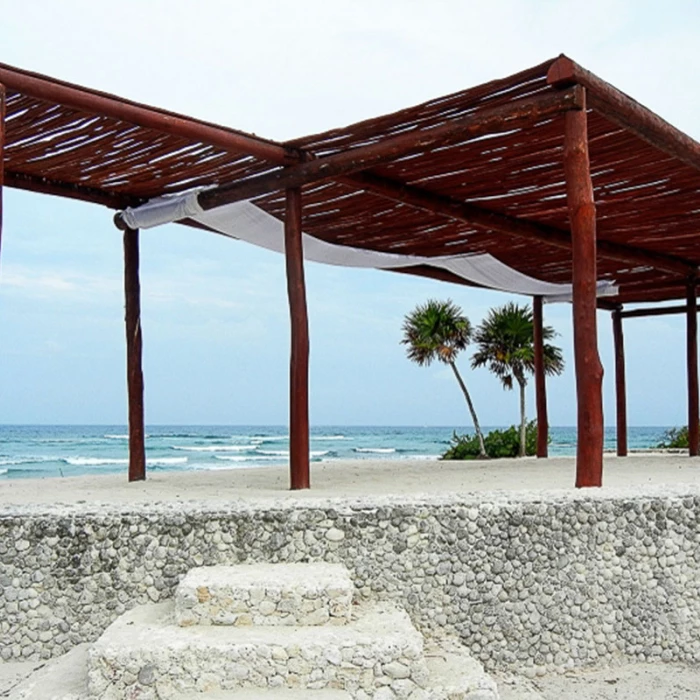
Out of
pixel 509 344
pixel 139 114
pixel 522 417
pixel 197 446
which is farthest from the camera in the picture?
pixel 197 446

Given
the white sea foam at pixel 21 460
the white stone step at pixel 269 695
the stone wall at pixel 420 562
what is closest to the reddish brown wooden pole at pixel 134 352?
the stone wall at pixel 420 562

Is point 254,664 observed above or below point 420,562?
below

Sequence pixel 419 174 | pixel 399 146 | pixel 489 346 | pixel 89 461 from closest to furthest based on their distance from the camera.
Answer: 1. pixel 399 146
2. pixel 419 174
3. pixel 489 346
4. pixel 89 461

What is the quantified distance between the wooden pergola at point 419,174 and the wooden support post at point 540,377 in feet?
8.29

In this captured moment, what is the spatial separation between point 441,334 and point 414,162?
1254 centimetres

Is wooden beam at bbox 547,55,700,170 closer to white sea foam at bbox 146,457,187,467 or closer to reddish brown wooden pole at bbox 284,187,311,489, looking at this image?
reddish brown wooden pole at bbox 284,187,311,489

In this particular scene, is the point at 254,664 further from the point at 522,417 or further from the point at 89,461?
the point at 89,461

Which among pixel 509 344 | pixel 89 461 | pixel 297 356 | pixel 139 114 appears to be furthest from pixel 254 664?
pixel 89 461

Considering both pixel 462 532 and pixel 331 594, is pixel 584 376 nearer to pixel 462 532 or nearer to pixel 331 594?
pixel 462 532

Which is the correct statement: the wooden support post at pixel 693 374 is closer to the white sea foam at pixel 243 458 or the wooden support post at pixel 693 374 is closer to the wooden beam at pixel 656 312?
the wooden beam at pixel 656 312

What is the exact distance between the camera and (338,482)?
738cm

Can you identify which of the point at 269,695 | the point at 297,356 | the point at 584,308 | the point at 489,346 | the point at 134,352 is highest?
the point at 489,346

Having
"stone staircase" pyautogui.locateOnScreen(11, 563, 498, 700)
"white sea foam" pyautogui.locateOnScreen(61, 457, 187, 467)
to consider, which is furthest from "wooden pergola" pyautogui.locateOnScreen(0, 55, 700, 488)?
"white sea foam" pyautogui.locateOnScreen(61, 457, 187, 467)

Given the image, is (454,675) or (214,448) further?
(214,448)
